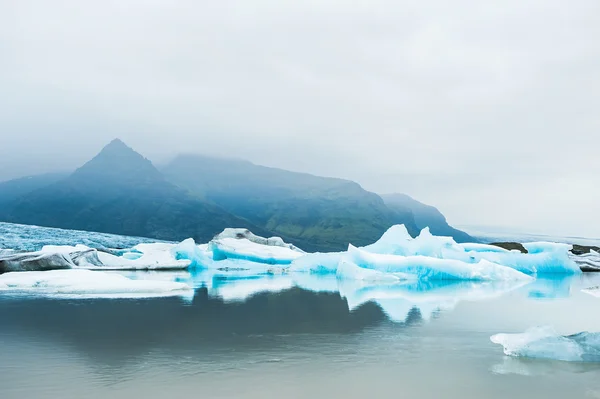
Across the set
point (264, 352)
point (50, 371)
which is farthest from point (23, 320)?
point (264, 352)

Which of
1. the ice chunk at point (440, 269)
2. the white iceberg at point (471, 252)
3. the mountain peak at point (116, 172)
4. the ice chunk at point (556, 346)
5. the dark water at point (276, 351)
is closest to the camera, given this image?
the dark water at point (276, 351)

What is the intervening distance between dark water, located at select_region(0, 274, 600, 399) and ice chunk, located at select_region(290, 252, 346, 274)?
1880 centimetres

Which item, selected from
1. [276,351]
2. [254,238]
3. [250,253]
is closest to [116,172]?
[254,238]

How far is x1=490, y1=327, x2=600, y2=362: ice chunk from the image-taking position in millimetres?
7895

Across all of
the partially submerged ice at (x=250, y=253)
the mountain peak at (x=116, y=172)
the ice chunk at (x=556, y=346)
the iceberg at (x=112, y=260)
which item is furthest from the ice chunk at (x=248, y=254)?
the mountain peak at (x=116, y=172)

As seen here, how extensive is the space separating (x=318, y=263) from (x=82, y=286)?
63.3 feet

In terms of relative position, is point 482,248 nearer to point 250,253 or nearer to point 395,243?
point 395,243

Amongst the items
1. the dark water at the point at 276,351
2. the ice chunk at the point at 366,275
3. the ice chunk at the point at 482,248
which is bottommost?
the dark water at the point at 276,351

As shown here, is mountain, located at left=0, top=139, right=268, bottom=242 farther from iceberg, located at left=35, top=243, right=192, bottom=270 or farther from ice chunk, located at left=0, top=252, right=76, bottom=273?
ice chunk, located at left=0, top=252, right=76, bottom=273

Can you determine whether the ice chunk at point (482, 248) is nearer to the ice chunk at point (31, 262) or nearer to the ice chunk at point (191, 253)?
the ice chunk at point (191, 253)

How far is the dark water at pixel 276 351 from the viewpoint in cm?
642

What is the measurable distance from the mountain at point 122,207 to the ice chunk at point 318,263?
122m

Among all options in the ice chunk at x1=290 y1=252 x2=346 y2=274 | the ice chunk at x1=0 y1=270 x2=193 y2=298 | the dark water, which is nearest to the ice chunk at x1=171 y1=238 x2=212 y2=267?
the ice chunk at x1=290 y1=252 x2=346 y2=274

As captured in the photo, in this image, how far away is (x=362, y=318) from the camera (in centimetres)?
1266
